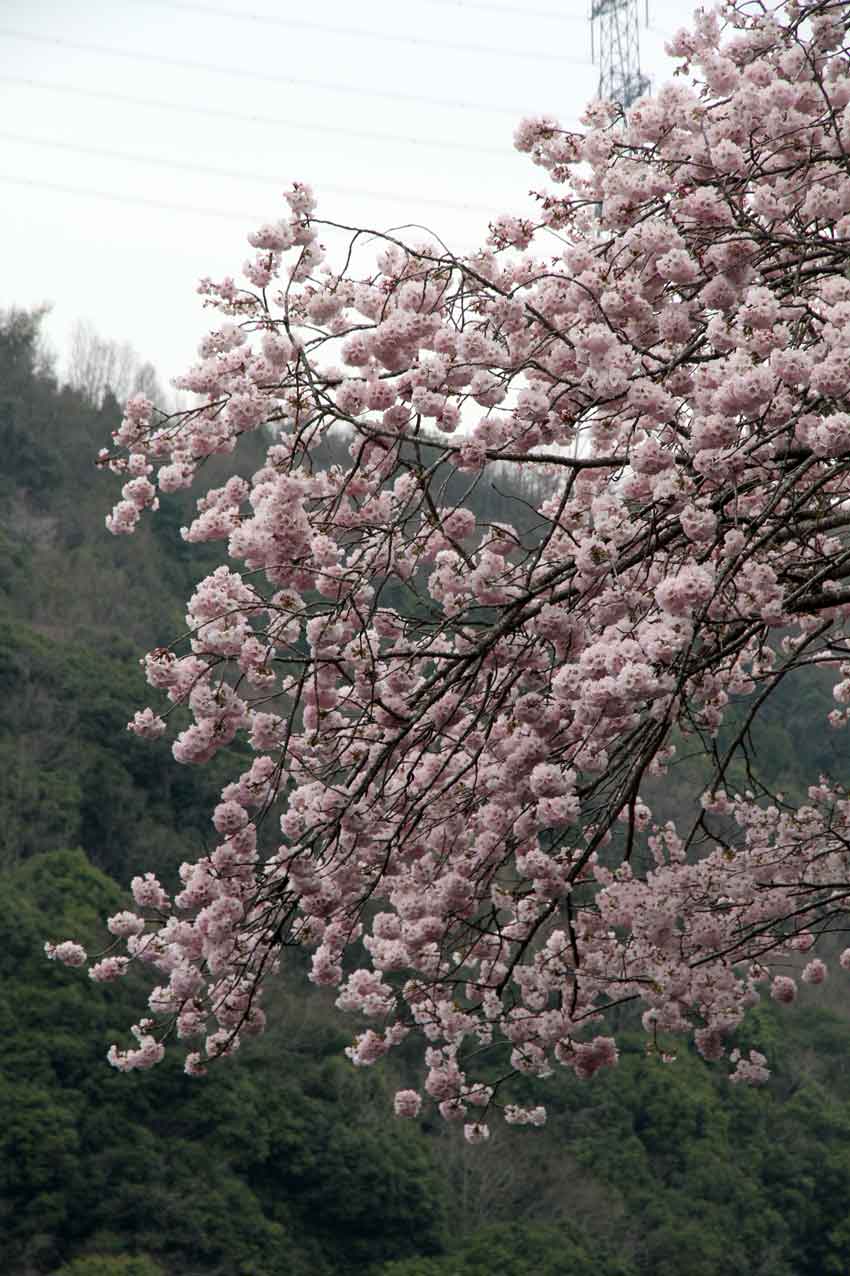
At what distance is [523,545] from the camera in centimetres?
441

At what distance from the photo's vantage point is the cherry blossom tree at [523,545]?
3.69 meters

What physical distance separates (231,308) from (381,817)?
1.42 meters

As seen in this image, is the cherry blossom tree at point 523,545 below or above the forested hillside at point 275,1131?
below

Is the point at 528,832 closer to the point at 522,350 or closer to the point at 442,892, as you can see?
the point at 442,892

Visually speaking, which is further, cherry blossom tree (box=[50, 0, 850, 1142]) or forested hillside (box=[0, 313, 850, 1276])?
forested hillside (box=[0, 313, 850, 1276])

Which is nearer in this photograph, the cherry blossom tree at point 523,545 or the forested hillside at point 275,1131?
the cherry blossom tree at point 523,545

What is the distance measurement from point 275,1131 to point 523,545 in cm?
1139

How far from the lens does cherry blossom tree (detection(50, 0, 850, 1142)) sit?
12.1 ft

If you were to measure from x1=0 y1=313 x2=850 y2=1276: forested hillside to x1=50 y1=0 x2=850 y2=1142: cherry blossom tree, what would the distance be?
863 centimetres

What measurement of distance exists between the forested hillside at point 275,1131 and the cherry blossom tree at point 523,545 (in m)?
8.63

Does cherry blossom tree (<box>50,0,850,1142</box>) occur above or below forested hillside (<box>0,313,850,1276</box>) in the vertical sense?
below

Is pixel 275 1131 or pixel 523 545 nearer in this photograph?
pixel 523 545

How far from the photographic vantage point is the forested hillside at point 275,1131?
13273 mm


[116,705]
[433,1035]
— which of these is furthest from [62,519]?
[433,1035]
